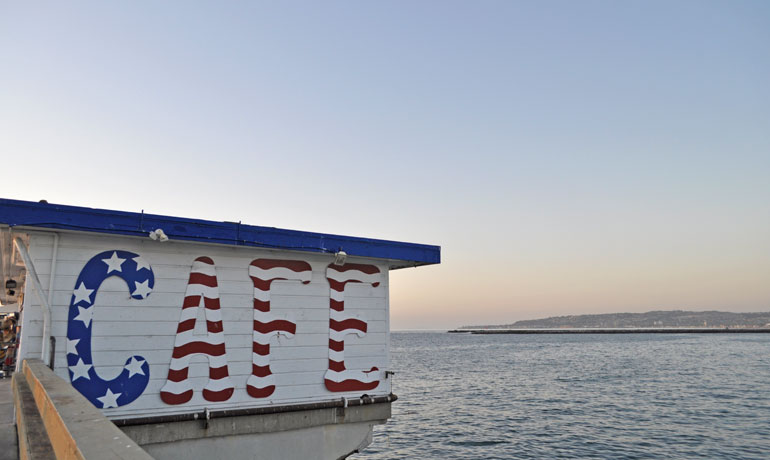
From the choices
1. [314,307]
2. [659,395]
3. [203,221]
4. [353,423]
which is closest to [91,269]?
[203,221]

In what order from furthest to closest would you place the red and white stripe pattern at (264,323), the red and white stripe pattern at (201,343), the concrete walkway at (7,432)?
the red and white stripe pattern at (264,323) → the red and white stripe pattern at (201,343) → the concrete walkway at (7,432)

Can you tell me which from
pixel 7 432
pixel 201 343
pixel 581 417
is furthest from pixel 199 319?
pixel 581 417

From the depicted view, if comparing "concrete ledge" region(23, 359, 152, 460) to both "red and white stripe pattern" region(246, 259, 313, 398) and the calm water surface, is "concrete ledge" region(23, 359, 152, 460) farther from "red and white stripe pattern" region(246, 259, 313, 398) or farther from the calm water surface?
the calm water surface

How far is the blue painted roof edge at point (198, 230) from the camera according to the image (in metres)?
7.29

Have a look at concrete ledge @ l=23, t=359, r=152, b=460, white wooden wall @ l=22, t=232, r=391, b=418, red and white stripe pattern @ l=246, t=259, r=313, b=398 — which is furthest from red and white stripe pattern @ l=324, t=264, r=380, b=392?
concrete ledge @ l=23, t=359, r=152, b=460

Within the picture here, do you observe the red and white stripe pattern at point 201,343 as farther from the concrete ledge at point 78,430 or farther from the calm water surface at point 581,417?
the calm water surface at point 581,417

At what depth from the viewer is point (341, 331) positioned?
998 centimetres

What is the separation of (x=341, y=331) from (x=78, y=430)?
24.0 ft

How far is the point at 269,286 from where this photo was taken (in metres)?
9.27

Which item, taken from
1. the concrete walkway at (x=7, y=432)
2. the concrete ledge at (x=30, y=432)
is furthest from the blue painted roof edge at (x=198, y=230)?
the concrete walkway at (x=7, y=432)

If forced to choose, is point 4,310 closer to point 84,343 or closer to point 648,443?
point 84,343

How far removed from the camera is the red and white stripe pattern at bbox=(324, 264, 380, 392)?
9.79 metres

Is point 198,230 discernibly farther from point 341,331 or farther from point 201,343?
point 341,331

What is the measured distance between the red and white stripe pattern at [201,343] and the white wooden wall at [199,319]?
97mm
